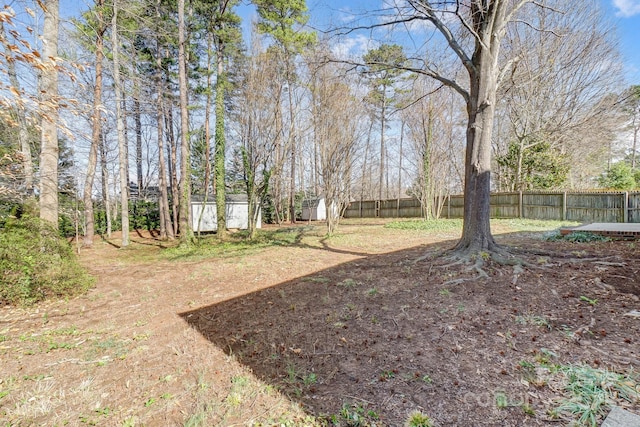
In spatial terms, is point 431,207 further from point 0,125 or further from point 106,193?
point 106,193

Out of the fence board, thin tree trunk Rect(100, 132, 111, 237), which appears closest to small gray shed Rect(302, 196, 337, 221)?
thin tree trunk Rect(100, 132, 111, 237)

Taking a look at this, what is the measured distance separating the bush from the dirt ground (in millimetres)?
238

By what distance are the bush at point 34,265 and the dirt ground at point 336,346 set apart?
24cm

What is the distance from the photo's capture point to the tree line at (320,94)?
4.39m

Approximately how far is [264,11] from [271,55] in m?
2.25

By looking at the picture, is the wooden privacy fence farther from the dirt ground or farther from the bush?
the bush

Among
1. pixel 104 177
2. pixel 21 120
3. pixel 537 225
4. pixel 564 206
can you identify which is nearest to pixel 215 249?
pixel 21 120

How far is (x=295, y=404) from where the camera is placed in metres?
1.87

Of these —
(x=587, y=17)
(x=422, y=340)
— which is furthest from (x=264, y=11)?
(x=587, y=17)

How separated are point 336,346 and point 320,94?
24.3ft

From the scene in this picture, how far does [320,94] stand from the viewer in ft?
27.2

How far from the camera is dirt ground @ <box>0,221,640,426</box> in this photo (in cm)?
180

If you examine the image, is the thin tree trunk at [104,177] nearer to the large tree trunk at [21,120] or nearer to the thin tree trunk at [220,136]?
the thin tree trunk at [220,136]

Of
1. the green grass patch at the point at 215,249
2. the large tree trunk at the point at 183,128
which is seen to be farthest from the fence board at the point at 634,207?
the large tree trunk at the point at 183,128
